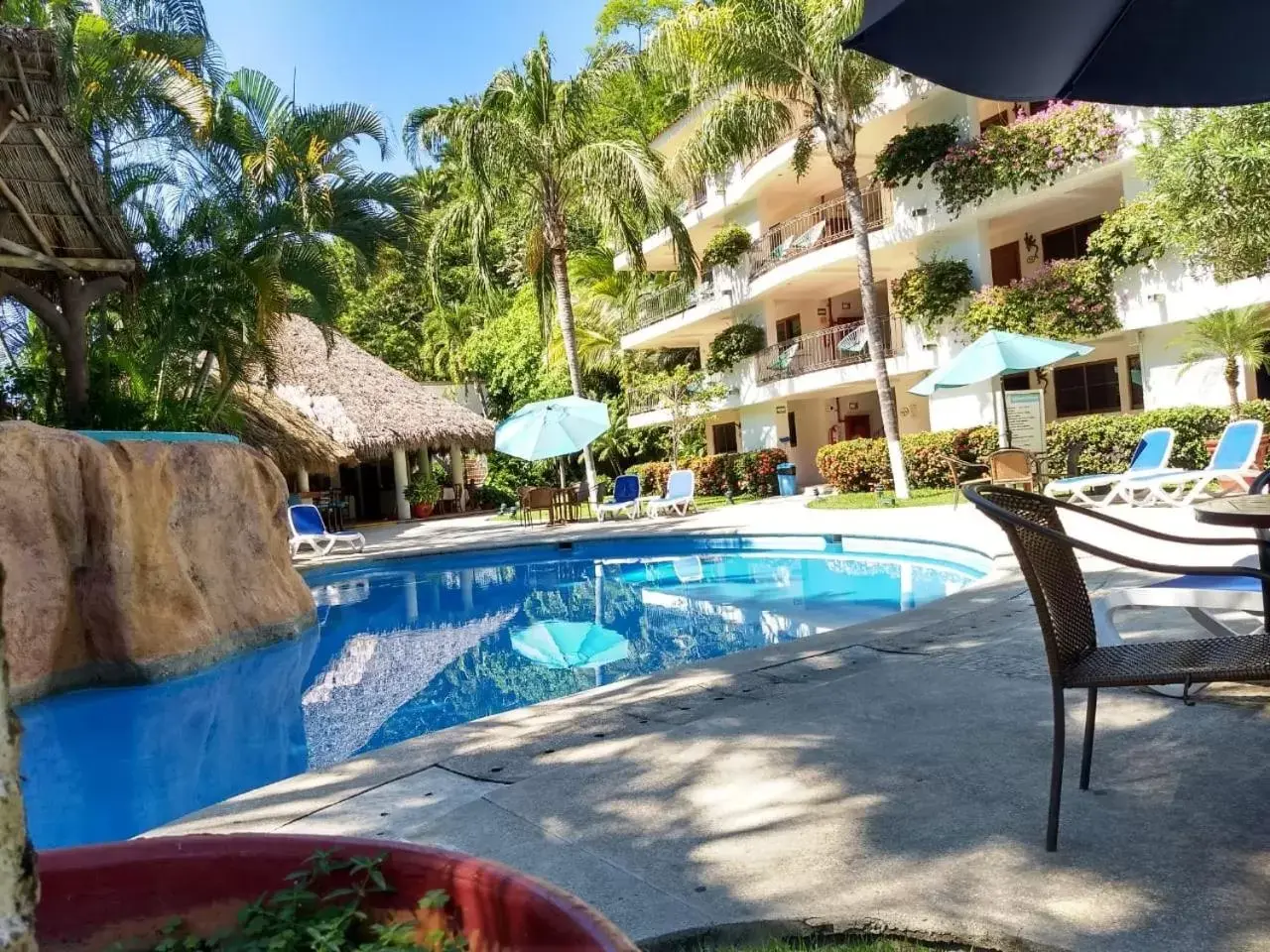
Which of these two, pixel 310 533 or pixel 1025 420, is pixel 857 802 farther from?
pixel 310 533

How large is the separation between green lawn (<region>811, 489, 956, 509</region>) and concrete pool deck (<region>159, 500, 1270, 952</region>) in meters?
10.9

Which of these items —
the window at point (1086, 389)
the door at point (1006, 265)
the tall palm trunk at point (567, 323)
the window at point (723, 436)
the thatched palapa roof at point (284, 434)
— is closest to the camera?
the window at point (1086, 389)

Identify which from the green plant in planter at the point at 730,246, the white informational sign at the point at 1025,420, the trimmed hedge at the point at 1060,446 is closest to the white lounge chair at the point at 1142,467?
the white informational sign at the point at 1025,420

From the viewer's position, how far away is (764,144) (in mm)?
17453

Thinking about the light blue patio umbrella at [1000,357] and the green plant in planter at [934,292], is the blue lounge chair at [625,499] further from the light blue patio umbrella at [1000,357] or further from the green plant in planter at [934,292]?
the light blue patio umbrella at [1000,357]

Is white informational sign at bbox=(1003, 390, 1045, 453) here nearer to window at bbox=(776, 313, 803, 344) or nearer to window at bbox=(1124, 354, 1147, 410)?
window at bbox=(1124, 354, 1147, 410)

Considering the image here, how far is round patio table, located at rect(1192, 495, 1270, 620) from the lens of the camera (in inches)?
91.6

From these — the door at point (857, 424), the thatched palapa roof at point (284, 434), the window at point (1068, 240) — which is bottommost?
the door at point (857, 424)

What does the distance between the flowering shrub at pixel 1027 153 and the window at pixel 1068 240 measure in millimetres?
1993

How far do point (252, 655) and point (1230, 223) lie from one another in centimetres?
1334

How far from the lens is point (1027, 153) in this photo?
16781 mm

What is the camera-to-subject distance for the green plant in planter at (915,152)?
1834 centimetres

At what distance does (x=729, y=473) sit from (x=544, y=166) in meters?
8.92

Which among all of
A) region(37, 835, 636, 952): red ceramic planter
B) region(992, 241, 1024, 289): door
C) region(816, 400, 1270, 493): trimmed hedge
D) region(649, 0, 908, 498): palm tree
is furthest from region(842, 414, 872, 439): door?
region(37, 835, 636, 952): red ceramic planter
